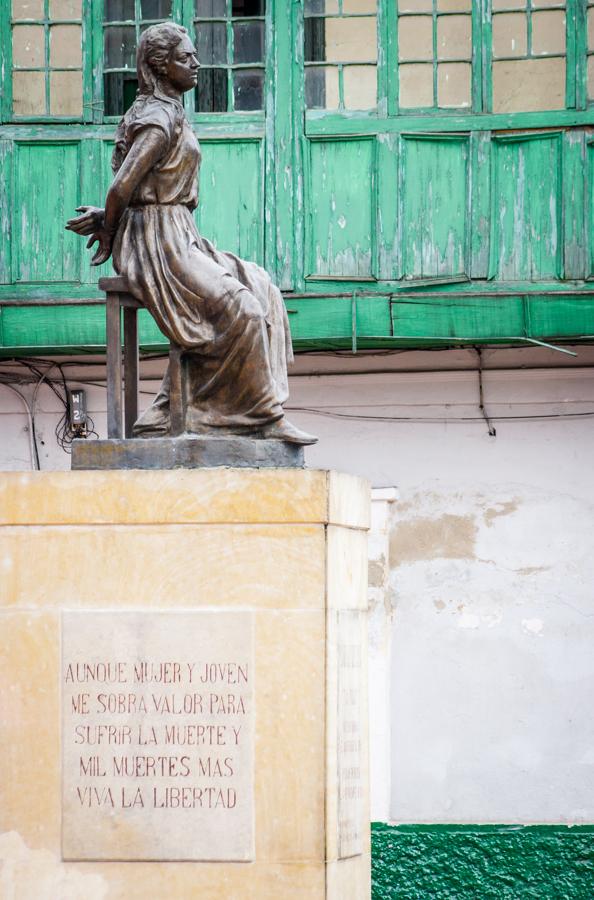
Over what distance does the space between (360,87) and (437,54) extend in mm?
479

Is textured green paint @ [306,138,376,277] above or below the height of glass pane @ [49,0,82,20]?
below

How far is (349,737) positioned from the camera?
684cm

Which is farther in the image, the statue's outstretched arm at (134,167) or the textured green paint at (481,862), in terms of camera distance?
the textured green paint at (481,862)

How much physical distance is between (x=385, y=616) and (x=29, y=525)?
15.0ft

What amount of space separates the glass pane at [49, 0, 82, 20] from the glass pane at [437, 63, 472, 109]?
6.98 feet

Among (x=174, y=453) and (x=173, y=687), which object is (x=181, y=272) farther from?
(x=173, y=687)

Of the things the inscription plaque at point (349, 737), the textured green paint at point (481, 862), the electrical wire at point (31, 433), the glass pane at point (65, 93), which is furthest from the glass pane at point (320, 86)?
the inscription plaque at point (349, 737)

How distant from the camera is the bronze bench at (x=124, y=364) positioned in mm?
6961

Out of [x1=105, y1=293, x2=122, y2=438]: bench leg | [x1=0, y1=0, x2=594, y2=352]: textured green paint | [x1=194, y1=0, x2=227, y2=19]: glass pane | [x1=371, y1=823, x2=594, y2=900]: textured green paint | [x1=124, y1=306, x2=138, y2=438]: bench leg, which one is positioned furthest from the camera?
[x1=194, y1=0, x2=227, y2=19]: glass pane

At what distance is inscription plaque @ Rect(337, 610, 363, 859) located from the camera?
674 cm

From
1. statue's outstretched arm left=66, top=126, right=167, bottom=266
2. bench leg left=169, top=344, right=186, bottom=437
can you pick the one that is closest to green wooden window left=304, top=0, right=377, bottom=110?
statue's outstretched arm left=66, top=126, right=167, bottom=266

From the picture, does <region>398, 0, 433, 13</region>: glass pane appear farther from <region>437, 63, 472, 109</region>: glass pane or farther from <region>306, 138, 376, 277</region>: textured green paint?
<region>306, 138, 376, 277</region>: textured green paint

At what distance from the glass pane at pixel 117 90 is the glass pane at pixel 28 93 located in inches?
14.8

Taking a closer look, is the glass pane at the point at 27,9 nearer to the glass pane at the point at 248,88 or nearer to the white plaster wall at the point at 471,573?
the glass pane at the point at 248,88
